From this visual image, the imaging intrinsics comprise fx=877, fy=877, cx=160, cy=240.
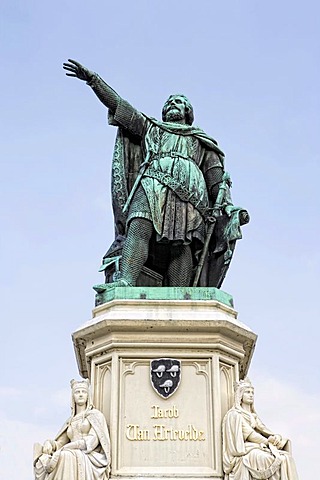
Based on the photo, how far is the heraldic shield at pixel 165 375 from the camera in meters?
12.0

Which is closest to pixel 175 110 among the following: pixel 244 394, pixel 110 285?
pixel 110 285

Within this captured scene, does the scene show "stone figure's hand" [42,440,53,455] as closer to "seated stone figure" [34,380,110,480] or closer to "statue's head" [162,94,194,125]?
"seated stone figure" [34,380,110,480]

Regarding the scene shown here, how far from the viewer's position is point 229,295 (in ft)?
43.4

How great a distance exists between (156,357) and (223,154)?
4160 mm

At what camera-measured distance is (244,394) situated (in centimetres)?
1204

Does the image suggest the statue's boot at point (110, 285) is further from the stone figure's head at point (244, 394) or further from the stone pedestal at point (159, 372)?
the stone figure's head at point (244, 394)

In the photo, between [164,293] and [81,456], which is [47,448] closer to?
[81,456]

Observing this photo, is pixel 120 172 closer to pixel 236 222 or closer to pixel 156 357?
pixel 236 222

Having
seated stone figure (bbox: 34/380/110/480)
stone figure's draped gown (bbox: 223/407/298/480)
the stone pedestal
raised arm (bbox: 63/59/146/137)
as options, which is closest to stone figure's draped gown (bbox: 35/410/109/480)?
seated stone figure (bbox: 34/380/110/480)

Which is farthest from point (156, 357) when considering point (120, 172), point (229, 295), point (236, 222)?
point (120, 172)

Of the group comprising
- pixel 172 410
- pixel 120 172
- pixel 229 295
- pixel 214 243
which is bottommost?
pixel 172 410

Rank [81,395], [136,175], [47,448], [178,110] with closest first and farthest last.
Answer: [47,448] → [81,395] → [136,175] → [178,110]

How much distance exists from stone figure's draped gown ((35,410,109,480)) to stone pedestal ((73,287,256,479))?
22 centimetres

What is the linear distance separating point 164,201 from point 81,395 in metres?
3.42
